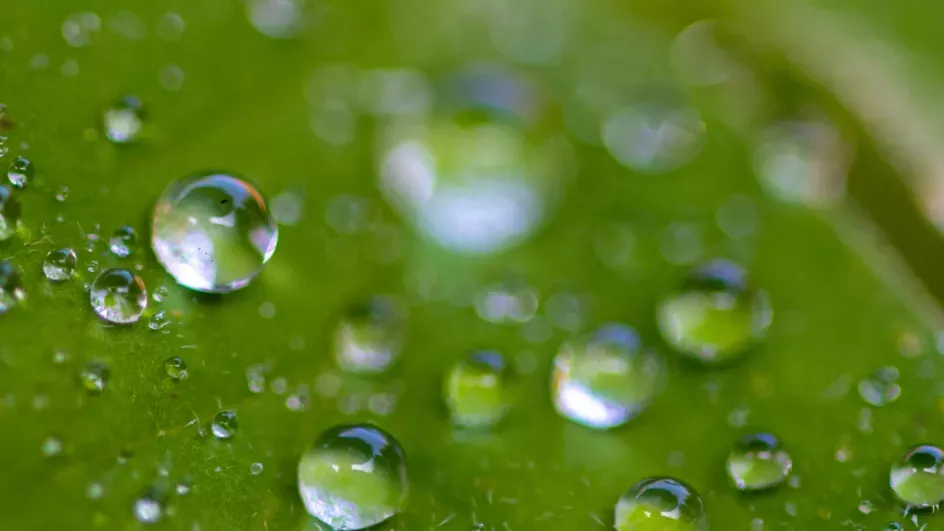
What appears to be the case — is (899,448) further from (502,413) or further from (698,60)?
(698,60)

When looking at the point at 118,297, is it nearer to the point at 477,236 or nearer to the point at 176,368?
the point at 176,368

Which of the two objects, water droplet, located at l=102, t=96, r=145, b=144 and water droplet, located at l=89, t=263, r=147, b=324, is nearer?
water droplet, located at l=89, t=263, r=147, b=324

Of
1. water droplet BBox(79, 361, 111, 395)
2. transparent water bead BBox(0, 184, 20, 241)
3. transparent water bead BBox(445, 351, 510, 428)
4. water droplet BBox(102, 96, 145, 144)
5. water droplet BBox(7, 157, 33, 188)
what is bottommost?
transparent water bead BBox(445, 351, 510, 428)

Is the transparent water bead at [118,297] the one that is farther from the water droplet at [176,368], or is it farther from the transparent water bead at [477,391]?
the transparent water bead at [477,391]

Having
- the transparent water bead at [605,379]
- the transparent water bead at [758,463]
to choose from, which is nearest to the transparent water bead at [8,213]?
the transparent water bead at [605,379]

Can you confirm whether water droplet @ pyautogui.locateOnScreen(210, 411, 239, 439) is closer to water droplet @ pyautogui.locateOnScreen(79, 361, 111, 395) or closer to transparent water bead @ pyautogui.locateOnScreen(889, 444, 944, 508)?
water droplet @ pyautogui.locateOnScreen(79, 361, 111, 395)

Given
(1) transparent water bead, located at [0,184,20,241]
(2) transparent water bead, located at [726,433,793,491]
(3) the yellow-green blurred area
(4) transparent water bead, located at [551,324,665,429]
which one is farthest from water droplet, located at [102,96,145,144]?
(2) transparent water bead, located at [726,433,793,491]

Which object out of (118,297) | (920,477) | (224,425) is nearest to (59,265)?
(118,297)
